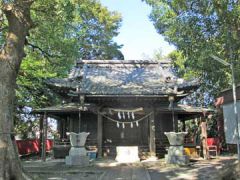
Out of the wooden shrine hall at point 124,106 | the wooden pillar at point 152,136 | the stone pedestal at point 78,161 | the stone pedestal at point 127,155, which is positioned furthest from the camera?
the wooden pillar at point 152,136

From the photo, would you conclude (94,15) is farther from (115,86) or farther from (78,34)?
(115,86)

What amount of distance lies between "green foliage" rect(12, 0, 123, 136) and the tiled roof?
1.56m

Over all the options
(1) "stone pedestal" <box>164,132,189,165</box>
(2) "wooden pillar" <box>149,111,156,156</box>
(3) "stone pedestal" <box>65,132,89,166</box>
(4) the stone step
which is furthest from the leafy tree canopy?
(1) "stone pedestal" <box>164,132,189,165</box>

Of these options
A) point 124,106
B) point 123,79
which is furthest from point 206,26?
point 123,79

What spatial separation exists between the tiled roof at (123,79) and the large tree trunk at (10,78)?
24.6 ft

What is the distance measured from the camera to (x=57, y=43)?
74.1ft

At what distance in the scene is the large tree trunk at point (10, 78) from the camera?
29.8 ft

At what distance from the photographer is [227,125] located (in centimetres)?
1577

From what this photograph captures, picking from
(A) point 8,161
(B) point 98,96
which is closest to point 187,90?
(B) point 98,96

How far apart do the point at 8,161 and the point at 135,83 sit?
12.2 m

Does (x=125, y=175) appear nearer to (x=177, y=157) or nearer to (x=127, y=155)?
(x=177, y=157)

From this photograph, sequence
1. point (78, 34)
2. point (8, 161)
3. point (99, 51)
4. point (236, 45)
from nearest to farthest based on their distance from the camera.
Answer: point (8, 161) → point (236, 45) → point (78, 34) → point (99, 51)

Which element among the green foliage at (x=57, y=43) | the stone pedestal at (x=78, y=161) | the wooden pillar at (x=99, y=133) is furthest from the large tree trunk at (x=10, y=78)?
the wooden pillar at (x=99, y=133)

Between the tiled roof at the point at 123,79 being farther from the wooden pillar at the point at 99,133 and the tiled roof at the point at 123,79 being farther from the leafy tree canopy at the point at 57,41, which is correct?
the wooden pillar at the point at 99,133
